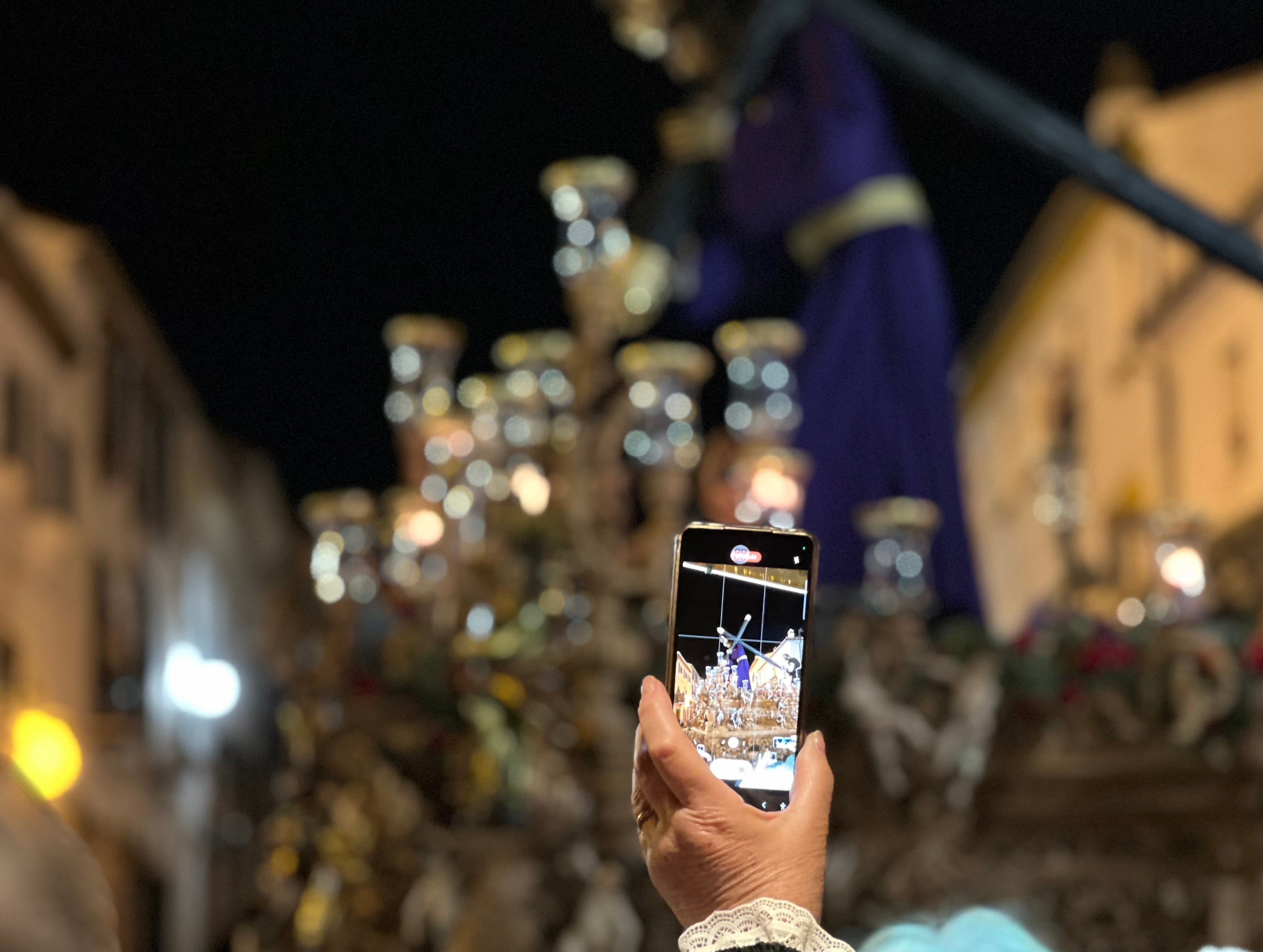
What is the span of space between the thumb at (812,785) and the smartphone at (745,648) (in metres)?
0.01

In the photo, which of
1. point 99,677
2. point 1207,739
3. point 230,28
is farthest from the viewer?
point 99,677

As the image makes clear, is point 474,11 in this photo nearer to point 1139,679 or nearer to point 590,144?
point 590,144

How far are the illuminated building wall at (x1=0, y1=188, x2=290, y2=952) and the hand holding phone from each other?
25.9 ft

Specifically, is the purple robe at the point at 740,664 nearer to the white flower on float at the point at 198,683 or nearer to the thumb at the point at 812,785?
the thumb at the point at 812,785

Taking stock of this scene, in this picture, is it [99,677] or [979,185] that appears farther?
[99,677]

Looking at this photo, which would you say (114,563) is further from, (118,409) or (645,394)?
(645,394)

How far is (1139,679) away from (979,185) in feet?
22.4

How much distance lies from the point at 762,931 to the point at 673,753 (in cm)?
17

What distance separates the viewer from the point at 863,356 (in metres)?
6.08

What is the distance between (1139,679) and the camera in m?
4.64

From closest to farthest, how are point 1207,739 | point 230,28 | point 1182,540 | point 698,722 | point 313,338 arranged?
point 698,722, point 1207,739, point 1182,540, point 230,28, point 313,338

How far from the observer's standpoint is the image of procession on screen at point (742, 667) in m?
1.34

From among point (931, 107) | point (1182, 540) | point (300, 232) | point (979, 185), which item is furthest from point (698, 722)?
point (300, 232)

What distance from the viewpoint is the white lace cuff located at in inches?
49.5
